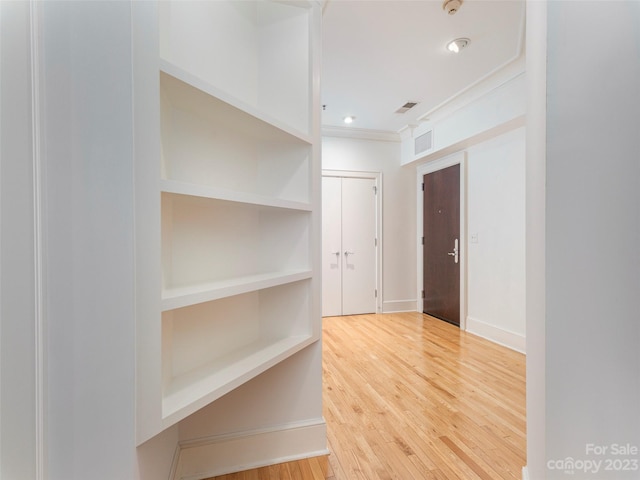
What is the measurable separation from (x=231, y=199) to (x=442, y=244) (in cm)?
367

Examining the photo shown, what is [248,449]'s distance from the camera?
4.96 feet

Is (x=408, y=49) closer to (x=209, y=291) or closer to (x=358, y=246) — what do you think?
(x=209, y=291)

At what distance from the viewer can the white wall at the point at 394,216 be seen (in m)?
4.55

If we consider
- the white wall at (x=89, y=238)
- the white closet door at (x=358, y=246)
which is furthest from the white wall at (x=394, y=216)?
the white wall at (x=89, y=238)

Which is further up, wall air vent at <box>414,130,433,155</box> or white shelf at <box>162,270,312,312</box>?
wall air vent at <box>414,130,433,155</box>

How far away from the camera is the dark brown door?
3965mm

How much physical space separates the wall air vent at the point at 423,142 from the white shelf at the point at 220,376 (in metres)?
3.39

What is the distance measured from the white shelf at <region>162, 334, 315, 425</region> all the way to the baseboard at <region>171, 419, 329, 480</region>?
0.45 m

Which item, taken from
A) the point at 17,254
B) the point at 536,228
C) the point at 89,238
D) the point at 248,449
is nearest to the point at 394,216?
the point at 536,228

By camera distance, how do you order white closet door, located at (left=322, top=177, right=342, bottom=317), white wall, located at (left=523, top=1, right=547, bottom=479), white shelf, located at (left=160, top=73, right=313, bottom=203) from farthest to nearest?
white closet door, located at (left=322, top=177, right=342, bottom=317), white shelf, located at (left=160, top=73, right=313, bottom=203), white wall, located at (left=523, top=1, right=547, bottom=479)

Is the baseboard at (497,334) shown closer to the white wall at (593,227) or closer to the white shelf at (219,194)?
the white wall at (593,227)

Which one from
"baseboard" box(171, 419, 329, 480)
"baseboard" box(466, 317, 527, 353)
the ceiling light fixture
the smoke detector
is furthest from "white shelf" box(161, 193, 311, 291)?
"baseboard" box(466, 317, 527, 353)

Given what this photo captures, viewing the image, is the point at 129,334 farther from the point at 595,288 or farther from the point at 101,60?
the point at 595,288

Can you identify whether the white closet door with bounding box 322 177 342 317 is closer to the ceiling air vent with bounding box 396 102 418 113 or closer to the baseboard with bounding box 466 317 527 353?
the ceiling air vent with bounding box 396 102 418 113
